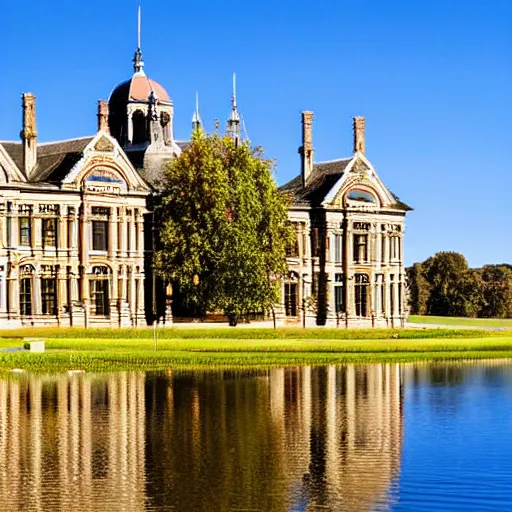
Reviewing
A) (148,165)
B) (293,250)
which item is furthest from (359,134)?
(148,165)

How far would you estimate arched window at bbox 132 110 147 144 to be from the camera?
11181cm

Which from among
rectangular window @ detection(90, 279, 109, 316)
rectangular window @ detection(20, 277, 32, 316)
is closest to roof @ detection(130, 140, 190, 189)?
rectangular window @ detection(90, 279, 109, 316)

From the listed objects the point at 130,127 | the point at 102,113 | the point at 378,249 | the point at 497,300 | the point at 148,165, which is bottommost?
the point at 497,300

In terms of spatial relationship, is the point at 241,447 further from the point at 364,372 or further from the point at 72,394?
the point at 364,372

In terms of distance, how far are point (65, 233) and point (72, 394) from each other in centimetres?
4647

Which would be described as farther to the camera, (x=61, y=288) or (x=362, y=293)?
(x=362, y=293)

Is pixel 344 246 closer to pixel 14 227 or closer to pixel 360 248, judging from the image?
pixel 360 248

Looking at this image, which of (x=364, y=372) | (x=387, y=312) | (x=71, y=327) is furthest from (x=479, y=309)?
(x=364, y=372)

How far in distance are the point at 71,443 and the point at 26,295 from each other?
186ft

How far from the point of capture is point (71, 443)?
132 feet

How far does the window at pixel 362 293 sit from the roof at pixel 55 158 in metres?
26.7

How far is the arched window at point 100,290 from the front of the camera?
99000 millimetres

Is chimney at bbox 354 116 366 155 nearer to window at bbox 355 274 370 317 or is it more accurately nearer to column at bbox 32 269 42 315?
window at bbox 355 274 370 317

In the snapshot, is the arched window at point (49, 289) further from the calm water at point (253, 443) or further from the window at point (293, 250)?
the calm water at point (253, 443)
